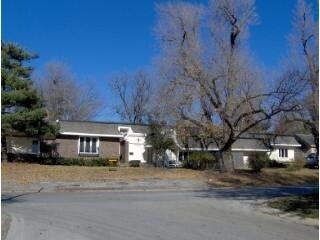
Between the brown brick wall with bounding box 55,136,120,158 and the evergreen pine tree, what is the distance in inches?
315

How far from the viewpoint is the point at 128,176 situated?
32938 mm

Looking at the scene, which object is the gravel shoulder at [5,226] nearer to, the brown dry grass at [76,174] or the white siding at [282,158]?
the brown dry grass at [76,174]

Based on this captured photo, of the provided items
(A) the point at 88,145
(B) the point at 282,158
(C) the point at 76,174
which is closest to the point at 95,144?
(A) the point at 88,145

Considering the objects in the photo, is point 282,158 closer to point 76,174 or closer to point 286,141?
point 286,141

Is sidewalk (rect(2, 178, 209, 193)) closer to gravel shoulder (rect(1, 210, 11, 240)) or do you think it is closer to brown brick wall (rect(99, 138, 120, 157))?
gravel shoulder (rect(1, 210, 11, 240))

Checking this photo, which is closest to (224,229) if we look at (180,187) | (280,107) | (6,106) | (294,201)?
(294,201)

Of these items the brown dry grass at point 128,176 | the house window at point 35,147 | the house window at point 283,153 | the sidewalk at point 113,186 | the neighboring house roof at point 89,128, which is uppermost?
the neighboring house roof at point 89,128

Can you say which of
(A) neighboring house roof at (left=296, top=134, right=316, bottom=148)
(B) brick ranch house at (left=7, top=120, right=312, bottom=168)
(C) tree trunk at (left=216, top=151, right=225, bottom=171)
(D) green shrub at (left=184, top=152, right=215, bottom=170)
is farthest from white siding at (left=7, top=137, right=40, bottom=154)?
(A) neighboring house roof at (left=296, top=134, right=316, bottom=148)

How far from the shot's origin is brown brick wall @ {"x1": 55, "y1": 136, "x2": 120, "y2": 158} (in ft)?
147

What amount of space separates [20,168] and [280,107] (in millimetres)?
17797

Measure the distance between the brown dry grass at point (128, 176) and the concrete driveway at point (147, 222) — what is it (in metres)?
12.6

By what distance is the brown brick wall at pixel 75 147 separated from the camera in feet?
147

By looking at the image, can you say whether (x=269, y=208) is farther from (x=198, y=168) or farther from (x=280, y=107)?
(x=198, y=168)

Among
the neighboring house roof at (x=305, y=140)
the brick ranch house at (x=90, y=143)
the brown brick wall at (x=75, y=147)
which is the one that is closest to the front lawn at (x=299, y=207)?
the brick ranch house at (x=90, y=143)
